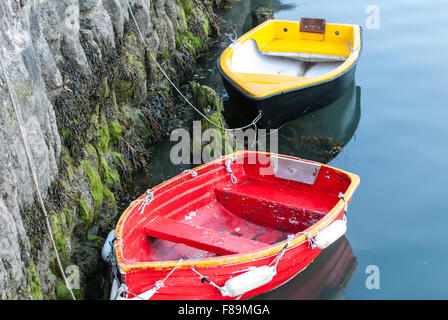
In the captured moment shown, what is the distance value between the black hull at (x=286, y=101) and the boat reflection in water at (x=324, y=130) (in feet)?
1.34

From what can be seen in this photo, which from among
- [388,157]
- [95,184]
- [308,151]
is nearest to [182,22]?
[308,151]

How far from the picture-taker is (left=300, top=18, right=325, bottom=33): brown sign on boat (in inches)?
492

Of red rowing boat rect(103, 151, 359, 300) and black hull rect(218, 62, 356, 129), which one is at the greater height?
black hull rect(218, 62, 356, 129)

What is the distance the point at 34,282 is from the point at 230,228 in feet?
10.2

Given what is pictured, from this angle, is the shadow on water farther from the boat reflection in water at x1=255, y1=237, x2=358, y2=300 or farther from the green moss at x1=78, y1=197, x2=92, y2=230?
the green moss at x1=78, y1=197, x2=92, y2=230

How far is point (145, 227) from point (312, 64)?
24.3 feet

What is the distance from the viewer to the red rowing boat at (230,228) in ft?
17.6

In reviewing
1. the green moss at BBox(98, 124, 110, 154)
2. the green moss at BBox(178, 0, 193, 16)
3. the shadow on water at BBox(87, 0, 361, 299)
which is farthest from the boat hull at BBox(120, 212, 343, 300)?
the green moss at BBox(178, 0, 193, 16)

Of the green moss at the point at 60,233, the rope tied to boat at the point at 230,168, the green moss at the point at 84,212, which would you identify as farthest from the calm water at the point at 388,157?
the green moss at the point at 60,233

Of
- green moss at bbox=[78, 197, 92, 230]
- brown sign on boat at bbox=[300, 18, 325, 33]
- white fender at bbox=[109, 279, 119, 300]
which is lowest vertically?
white fender at bbox=[109, 279, 119, 300]

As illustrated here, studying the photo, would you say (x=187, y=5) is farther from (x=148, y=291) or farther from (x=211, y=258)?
(x=148, y=291)

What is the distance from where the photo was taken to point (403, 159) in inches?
382

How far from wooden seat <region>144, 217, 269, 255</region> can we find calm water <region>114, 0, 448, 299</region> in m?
0.89

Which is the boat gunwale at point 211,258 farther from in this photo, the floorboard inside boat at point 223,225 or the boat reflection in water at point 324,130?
the boat reflection in water at point 324,130
